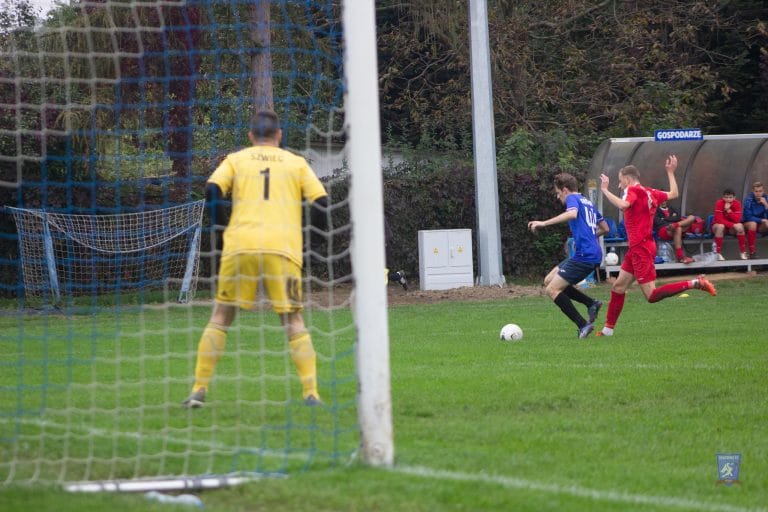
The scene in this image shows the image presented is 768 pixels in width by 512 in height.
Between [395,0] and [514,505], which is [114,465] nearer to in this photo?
[514,505]

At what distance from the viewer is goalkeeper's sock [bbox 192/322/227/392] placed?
8125mm

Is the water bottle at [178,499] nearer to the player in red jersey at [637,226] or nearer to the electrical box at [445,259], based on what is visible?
the player in red jersey at [637,226]

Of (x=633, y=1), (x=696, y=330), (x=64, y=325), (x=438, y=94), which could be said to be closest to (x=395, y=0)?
(x=438, y=94)

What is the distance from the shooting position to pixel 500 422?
304 inches

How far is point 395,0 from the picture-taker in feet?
105

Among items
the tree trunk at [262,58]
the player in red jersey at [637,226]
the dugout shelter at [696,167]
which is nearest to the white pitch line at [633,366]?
the player in red jersey at [637,226]

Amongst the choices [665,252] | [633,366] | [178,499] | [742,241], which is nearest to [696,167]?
[742,241]

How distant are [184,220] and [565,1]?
16155 mm

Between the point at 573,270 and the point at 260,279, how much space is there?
625cm

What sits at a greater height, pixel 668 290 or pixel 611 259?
pixel 611 259

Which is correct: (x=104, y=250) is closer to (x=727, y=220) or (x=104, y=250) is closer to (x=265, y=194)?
(x=265, y=194)

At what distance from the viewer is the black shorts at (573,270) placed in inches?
530

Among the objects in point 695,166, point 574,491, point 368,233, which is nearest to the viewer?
point 574,491

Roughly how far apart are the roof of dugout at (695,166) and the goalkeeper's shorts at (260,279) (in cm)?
1824
